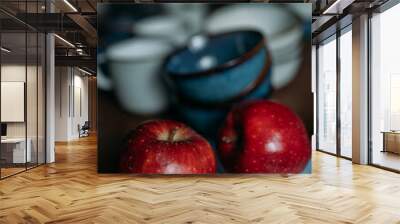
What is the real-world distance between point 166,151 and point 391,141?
5.04 metres

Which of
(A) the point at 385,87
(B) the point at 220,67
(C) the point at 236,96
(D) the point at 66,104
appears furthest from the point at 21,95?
(D) the point at 66,104

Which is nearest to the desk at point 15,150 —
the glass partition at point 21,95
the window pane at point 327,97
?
the glass partition at point 21,95

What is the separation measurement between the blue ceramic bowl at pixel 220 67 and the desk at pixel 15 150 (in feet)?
10.1

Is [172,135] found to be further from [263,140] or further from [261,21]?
[261,21]

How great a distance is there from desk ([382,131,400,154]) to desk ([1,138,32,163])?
6.86 meters

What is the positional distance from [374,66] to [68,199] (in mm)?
6056

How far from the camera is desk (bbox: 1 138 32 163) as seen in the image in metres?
6.46

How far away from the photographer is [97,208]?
3.97m

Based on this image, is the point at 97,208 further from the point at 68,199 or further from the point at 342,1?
the point at 342,1

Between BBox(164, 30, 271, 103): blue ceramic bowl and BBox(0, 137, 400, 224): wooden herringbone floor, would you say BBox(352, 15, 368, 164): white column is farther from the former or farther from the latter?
BBox(164, 30, 271, 103): blue ceramic bowl

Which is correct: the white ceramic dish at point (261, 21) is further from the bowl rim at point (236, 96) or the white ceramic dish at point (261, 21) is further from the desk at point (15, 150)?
the desk at point (15, 150)

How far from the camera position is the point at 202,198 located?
175 inches

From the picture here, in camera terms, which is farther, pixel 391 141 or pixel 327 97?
pixel 327 97

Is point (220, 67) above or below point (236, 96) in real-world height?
above
